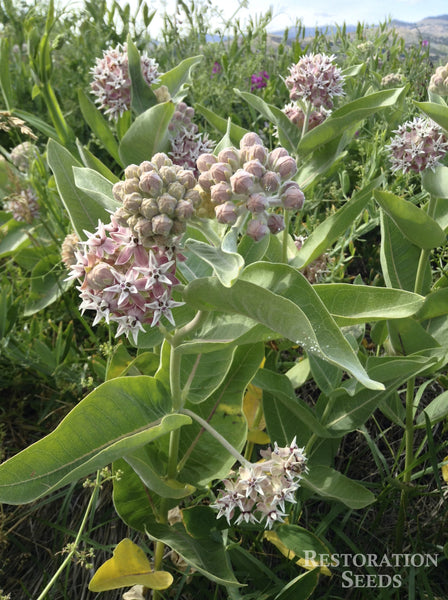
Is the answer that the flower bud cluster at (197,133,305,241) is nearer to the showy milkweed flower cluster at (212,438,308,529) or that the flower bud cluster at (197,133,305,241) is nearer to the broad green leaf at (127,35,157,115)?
the showy milkweed flower cluster at (212,438,308,529)

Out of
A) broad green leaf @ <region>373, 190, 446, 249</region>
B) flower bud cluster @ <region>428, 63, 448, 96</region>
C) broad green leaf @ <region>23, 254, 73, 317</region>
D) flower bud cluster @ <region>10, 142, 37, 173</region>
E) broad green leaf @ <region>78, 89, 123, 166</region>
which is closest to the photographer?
broad green leaf @ <region>373, 190, 446, 249</region>

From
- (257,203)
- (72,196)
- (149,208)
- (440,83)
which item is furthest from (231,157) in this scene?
(440,83)

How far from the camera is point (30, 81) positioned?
4.09 metres

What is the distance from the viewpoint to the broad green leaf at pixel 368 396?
5.13 feet

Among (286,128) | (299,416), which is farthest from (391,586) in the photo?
(286,128)

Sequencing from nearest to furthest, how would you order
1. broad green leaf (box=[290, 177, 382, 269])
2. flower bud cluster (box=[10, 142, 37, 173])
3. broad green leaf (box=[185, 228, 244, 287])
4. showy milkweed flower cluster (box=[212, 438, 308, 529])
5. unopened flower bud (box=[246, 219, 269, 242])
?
broad green leaf (box=[185, 228, 244, 287]) → unopened flower bud (box=[246, 219, 269, 242]) → showy milkweed flower cluster (box=[212, 438, 308, 529]) → broad green leaf (box=[290, 177, 382, 269]) → flower bud cluster (box=[10, 142, 37, 173])

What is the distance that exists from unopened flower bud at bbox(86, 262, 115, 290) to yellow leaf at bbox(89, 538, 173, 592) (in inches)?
32.5

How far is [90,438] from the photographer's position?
1379 mm

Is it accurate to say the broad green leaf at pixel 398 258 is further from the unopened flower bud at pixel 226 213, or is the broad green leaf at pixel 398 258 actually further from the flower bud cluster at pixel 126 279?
the flower bud cluster at pixel 126 279

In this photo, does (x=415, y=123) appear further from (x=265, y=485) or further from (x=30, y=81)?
(x=30, y=81)

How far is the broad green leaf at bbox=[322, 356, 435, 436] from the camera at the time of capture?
1.56m

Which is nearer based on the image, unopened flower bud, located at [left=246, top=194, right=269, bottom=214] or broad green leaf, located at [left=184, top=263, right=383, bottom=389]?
broad green leaf, located at [left=184, top=263, right=383, bottom=389]

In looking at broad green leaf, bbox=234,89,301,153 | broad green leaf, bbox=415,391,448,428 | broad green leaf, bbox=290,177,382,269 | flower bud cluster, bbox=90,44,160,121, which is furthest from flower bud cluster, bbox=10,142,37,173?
broad green leaf, bbox=415,391,448,428

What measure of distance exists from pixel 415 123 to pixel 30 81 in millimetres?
3079
